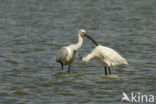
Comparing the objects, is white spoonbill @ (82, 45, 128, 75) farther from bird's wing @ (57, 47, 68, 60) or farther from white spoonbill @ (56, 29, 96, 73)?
bird's wing @ (57, 47, 68, 60)

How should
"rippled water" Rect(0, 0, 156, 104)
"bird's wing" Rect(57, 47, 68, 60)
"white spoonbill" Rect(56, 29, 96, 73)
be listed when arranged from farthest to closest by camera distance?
"bird's wing" Rect(57, 47, 68, 60)
"white spoonbill" Rect(56, 29, 96, 73)
"rippled water" Rect(0, 0, 156, 104)

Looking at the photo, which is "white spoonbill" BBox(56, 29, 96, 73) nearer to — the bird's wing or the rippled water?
the bird's wing

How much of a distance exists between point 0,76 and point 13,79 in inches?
20.6

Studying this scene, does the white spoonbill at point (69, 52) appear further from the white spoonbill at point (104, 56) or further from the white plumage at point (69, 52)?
the white spoonbill at point (104, 56)

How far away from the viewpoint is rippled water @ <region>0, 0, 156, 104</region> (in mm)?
11414

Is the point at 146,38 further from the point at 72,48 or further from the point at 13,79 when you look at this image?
the point at 13,79

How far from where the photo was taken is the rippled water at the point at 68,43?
11.4 metres

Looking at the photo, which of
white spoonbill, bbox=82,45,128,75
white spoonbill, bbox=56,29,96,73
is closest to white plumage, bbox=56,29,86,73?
white spoonbill, bbox=56,29,96,73

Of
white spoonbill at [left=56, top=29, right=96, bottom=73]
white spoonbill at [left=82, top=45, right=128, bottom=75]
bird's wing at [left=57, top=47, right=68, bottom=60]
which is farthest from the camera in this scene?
bird's wing at [left=57, top=47, right=68, bottom=60]

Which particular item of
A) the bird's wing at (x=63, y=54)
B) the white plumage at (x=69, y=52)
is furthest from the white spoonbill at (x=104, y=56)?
the bird's wing at (x=63, y=54)

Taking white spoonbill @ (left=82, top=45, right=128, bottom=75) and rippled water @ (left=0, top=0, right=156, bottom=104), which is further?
white spoonbill @ (left=82, top=45, right=128, bottom=75)

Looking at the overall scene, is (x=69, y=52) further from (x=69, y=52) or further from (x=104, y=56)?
(x=104, y=56)

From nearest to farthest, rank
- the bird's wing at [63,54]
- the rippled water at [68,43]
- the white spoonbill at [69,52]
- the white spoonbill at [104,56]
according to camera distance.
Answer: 1. the rippled water at [68,43]
2. the white spoonbill at [104,56]
3. the white spoonbill at [69,52]
4. the bird's wing at [63,54]

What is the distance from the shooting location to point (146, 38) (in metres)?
20.8
